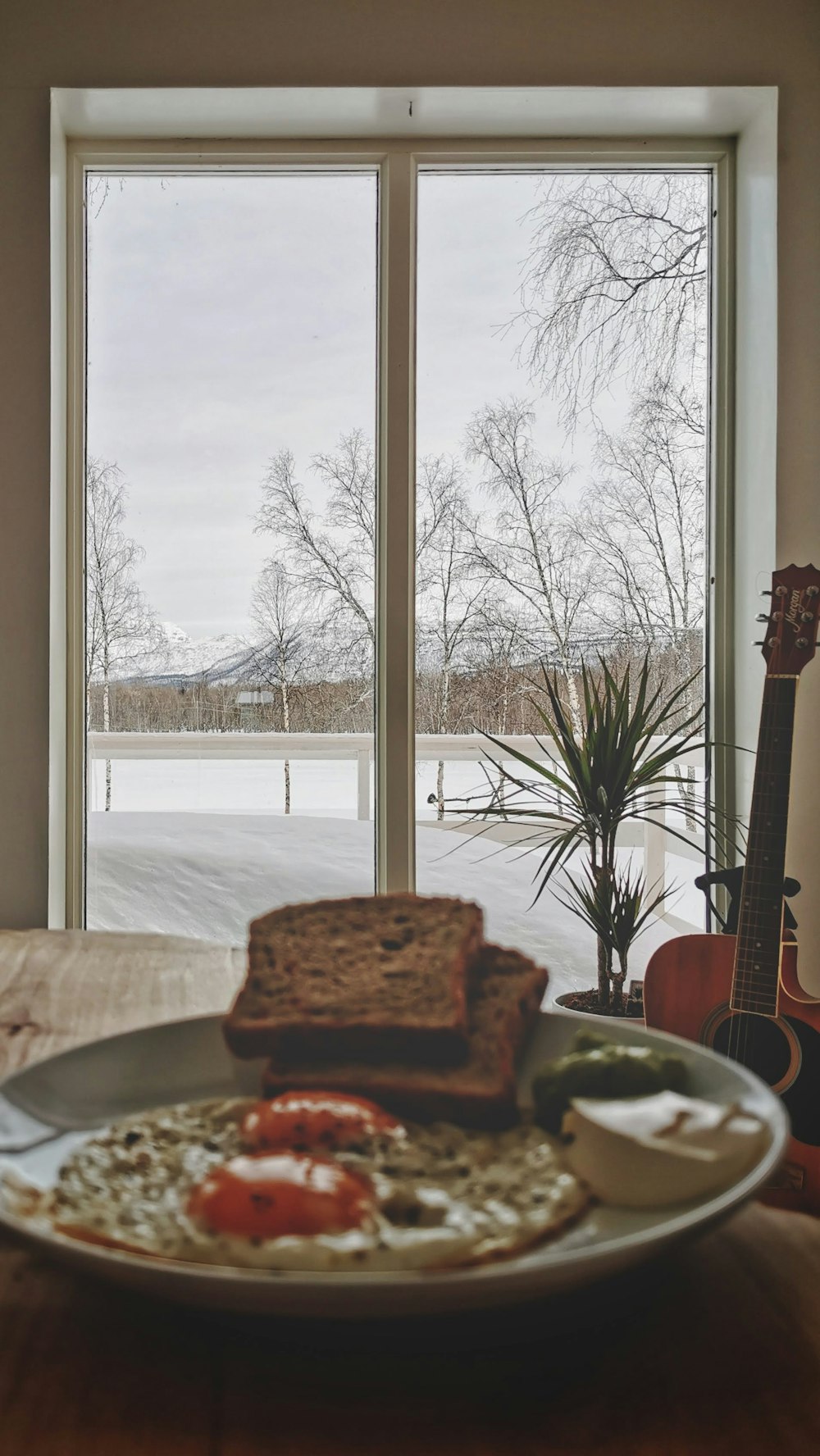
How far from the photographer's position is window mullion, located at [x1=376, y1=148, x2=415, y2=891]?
263cm

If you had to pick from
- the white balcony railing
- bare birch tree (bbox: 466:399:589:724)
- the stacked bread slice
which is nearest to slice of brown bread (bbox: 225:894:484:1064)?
the stacked bread slice

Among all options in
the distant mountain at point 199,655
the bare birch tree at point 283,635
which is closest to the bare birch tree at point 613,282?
the bare birch tree at point 283,635

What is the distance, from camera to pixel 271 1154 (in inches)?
13.5

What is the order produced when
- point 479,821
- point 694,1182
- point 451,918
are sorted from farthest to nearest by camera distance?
point 479,821 < point 451,918 < point 694,1182

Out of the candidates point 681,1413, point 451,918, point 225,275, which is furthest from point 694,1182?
point 225,275

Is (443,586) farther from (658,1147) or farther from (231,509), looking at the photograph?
(658,1147)

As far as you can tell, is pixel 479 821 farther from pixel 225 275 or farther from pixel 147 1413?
pixel 147 1413

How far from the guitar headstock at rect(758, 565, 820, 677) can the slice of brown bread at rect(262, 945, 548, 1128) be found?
108cm

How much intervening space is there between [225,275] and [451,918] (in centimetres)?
268

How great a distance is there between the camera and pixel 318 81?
93.7 inches

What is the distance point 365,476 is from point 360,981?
7.82ft

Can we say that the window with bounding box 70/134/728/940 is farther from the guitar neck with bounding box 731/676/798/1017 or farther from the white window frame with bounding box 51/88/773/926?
the guitar neck with bounding box 731/676/798/1017

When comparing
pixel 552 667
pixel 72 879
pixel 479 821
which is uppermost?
pixel 552 667

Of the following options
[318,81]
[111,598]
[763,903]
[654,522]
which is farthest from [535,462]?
[763,903]
